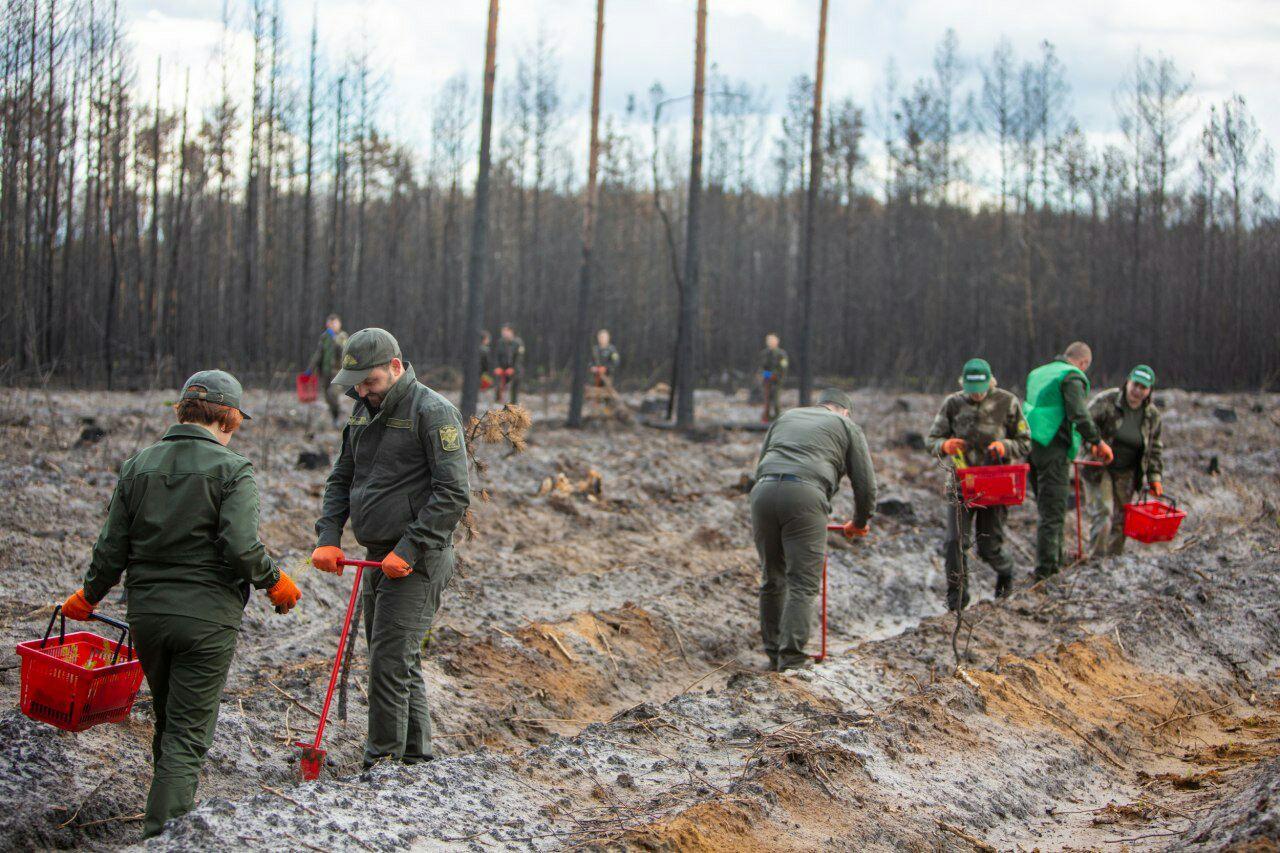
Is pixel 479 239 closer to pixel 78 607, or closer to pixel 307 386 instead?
pixel 307 386

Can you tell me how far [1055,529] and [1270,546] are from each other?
2.64 meters

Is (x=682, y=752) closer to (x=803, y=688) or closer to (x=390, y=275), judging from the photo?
(x=803, y=688)

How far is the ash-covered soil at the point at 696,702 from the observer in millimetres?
4074

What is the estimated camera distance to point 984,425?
8.35m

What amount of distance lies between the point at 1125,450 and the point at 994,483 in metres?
2.58

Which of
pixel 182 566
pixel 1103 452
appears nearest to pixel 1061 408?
pixel 1103 452

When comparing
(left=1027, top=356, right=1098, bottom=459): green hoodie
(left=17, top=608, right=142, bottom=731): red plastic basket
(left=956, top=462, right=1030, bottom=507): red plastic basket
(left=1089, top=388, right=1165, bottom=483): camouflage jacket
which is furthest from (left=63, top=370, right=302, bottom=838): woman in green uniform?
(left=1089, top=388, right=1165, bottom=483): camouflage jacket

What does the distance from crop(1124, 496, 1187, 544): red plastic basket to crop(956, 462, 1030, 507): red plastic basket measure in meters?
1.78

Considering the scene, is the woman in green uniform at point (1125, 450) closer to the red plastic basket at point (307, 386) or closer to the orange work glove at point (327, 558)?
the orange work glove at point (327, 558)

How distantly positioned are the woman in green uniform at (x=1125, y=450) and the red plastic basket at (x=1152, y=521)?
1.02 feet

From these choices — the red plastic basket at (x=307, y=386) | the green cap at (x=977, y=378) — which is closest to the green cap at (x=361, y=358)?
the green cap at (x=977, y=378)

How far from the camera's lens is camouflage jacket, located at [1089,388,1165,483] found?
958 cm

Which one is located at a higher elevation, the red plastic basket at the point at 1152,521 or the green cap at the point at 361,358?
the green cap at the point at 361,358

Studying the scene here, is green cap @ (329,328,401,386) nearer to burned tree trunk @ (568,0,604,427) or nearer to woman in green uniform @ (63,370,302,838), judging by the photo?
woman in green uniform @ (63,370,302,838)
